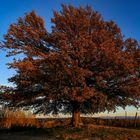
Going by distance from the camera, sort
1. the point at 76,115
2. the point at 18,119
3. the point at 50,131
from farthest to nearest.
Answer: the point at 18,119 < the point at 76,115 < the point at 50,131

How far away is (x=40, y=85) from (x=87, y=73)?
471cm

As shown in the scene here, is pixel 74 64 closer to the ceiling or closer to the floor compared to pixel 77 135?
closer to the ceiling

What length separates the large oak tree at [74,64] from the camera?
3262 centimetres

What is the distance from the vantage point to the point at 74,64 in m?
32.3

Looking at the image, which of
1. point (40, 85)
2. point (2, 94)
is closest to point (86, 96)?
point (40, 85)

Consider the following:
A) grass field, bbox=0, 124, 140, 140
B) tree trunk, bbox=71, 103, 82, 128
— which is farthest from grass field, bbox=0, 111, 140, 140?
tree trunk, bbox=71, 103, 82, 128

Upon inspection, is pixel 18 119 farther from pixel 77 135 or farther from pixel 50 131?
pixel 77 135

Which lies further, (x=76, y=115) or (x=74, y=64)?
(x=76, y=115)

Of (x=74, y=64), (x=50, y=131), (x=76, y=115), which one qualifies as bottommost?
(x=50, y=131)

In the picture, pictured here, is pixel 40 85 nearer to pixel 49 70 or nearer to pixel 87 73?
pixel 49 70

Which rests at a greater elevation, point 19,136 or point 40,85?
point 40,85

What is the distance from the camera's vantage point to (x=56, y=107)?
37.3 meters

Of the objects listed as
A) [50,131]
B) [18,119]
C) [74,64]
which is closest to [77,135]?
[50,131]

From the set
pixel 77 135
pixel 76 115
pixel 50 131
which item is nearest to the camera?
pixel 77 135
